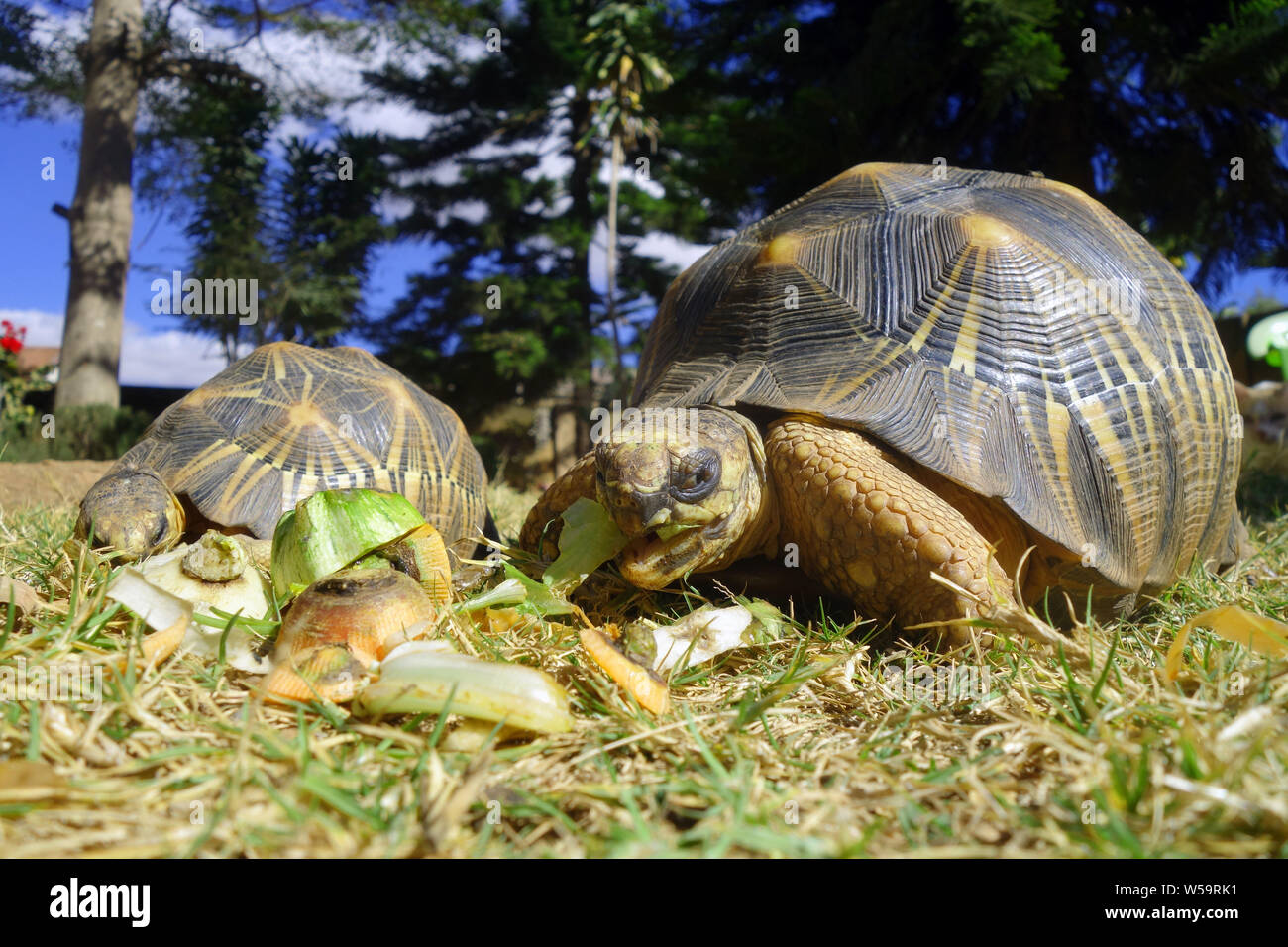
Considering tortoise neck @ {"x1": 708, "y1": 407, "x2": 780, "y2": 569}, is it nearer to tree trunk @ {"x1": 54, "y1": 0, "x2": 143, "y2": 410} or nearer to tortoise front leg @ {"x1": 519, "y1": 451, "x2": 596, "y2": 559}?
tortoise front leg @ {"x1": 519, "y1": 451, "x2": 596, "y2": 559}

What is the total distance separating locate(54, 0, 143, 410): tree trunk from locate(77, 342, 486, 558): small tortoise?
9431 mm

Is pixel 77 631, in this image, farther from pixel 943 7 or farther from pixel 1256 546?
pixel 943 7

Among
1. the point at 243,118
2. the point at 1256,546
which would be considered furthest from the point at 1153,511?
the point at 243,118

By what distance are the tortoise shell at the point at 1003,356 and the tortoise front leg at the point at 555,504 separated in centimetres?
32

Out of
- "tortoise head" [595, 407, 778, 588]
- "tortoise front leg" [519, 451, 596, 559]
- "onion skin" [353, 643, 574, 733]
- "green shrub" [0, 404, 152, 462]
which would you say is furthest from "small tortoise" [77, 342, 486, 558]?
"green shrub" [0, 404, 152, 462]

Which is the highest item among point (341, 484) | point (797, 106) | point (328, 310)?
point (797, 106)

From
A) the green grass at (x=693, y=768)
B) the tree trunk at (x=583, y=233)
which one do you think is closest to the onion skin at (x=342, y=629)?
the green grass at (x=693, y=768)

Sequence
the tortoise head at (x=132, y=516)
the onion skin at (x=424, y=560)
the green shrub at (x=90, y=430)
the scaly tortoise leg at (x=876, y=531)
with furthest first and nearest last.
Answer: the green shrub at (x=90, y=430)
the tortoise head at (x=132, y=516)
the onion skin at (x=424, y=560)
the scaly tortoise leg at (x=876, y=531)

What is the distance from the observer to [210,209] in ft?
44.2

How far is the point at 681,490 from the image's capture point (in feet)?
6.22

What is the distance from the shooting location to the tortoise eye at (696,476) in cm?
188

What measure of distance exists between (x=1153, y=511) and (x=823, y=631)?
108cm

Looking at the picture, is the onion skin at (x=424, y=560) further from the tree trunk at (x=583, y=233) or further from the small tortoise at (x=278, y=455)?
the tree trunk at (x=583, y=233)

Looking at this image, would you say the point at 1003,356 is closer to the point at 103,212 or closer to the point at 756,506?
the point at 756,506
